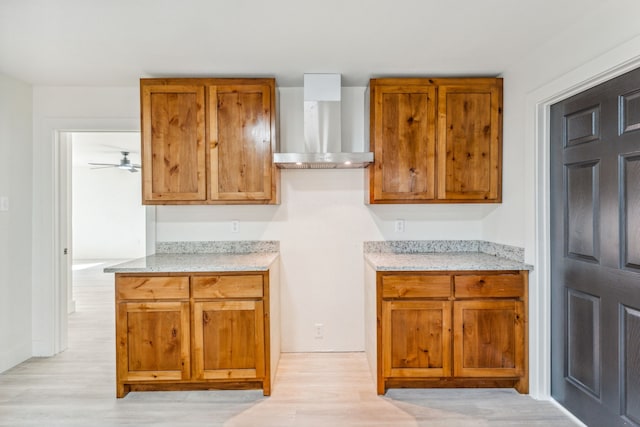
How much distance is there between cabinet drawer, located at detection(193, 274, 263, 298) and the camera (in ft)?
7.76

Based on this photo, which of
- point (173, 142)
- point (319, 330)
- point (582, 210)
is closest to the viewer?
point (582, 210)

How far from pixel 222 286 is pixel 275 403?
32.5 inches

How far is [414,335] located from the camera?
2.40 meters

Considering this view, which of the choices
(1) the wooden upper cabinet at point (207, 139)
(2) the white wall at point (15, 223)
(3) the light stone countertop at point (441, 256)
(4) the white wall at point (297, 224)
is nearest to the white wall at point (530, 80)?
(3) the light stone countertop at point (441, 256)

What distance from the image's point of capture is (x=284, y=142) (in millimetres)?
3105

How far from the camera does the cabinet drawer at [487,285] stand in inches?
94.0

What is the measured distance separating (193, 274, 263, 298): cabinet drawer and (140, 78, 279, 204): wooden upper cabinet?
2.10ft

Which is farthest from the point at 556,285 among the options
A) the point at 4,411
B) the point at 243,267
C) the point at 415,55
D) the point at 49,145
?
the point at 49,145

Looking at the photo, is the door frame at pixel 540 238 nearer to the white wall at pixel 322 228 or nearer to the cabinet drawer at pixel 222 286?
the white wall at pixel 322 228

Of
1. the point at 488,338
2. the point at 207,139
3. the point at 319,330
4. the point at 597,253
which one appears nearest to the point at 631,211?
the point at 597,253

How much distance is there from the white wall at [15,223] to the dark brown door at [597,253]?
392 cm

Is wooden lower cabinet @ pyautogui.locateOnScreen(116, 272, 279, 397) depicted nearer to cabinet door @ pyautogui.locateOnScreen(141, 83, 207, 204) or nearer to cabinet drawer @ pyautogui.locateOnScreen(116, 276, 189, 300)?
cabinet drawer @ pyautogui.locateOnScreen(116, 276, 189, 300)

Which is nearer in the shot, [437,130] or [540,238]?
[540,238]

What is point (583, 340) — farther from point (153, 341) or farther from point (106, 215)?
point (106, 215)
